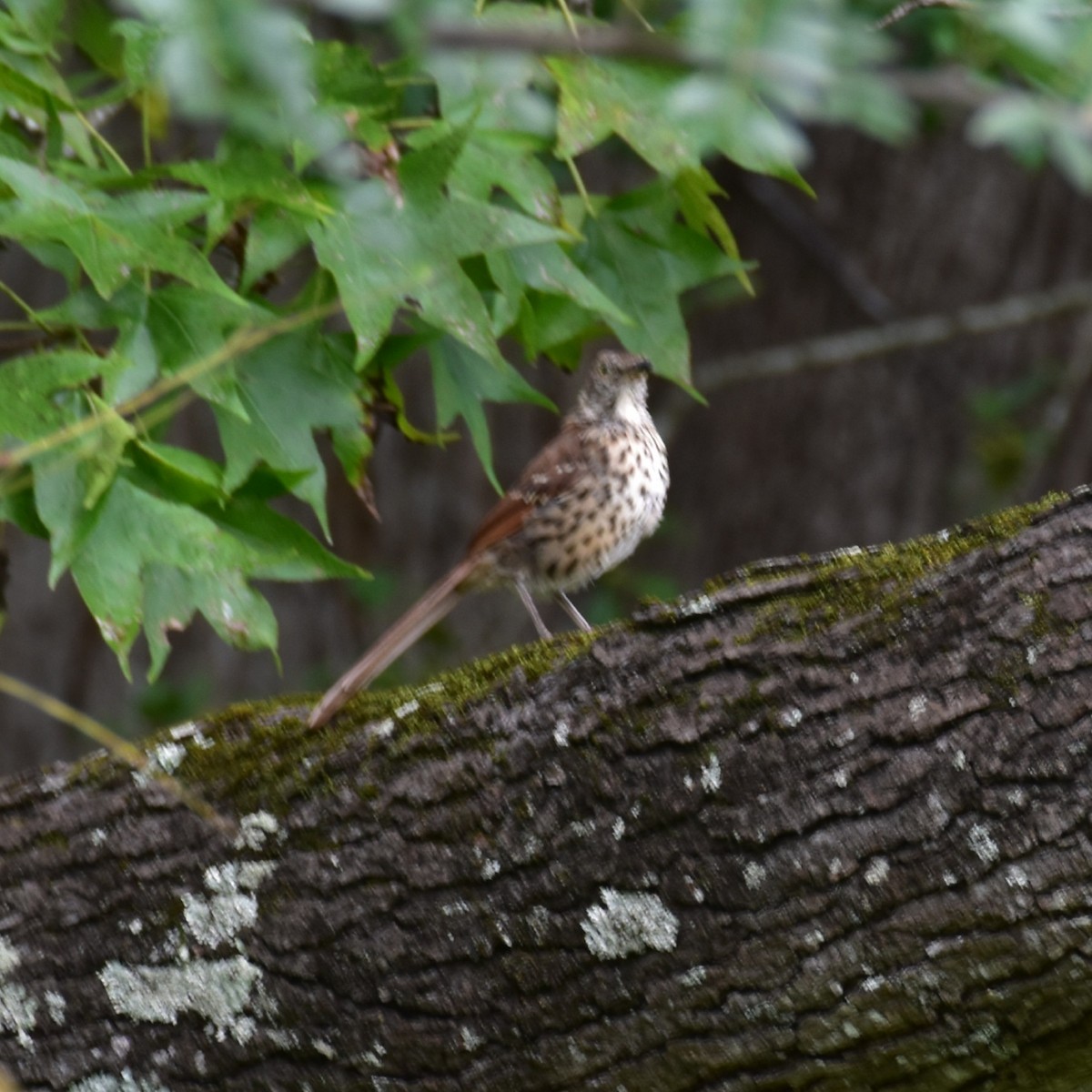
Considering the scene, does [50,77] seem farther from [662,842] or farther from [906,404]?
[906,404]

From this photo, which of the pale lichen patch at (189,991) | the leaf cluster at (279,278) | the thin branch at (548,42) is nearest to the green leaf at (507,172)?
the leaf cluster at (279,278)

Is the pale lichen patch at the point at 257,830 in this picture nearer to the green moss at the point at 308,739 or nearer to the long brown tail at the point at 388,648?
the green moss at the point at 308,739

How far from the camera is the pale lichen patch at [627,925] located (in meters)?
2.73

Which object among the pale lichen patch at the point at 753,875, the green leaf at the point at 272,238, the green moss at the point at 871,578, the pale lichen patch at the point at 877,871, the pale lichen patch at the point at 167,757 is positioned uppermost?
the green leaf at the point at 272,238

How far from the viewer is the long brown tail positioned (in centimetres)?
301

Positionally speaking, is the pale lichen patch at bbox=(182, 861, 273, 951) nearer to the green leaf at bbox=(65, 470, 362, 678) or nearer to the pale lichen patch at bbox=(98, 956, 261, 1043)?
the pale lichen patch at bbox=(98, 956, 261, 1043)

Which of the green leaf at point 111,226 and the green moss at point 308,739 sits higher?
the green leaf at point 111,226

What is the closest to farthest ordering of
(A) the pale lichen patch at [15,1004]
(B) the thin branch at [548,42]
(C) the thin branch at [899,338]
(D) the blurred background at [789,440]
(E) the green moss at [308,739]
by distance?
(B) the thin branch at [548,42] < (E) the green moss at [308,739] < (A) the pale lichen patch at [15,1004] < (C) the thin branch at [899,338] < (D) the blurred background at [789,440]

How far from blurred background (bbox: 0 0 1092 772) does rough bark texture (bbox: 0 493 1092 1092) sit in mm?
3740

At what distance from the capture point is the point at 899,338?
662cm

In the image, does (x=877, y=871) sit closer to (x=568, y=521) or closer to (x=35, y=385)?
(x=35, y=385)

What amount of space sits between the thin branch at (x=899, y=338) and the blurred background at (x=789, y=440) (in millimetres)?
83

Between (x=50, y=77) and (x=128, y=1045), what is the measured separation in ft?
5.90

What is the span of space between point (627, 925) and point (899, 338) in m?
4.35
